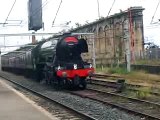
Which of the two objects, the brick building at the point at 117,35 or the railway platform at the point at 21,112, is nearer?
the railway platform at the point at 21,112

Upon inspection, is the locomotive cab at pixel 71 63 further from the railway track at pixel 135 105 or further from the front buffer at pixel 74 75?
the railway track at pixel 135 105

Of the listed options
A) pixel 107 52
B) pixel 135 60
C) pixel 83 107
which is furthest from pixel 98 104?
pixel 107 52

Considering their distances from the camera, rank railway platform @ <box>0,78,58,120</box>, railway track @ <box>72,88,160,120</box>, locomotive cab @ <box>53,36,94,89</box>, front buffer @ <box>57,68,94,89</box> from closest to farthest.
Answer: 1. railway platform @ <box>0,78,58,120</box>
2. railway track @ <box>72,88,160,120</box>
3. front buffer @ <box>57,68,94,89</box>
4. locomotive cab @ <box>53,36,94,89</box>

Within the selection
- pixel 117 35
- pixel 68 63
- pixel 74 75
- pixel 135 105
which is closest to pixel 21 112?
pixel 135 105

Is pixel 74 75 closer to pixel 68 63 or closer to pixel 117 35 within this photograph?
pixel 68 63

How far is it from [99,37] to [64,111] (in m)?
39.4

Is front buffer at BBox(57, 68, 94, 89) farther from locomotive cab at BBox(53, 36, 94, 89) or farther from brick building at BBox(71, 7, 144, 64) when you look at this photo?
brick building at BBox(71, 7, 144, 64)

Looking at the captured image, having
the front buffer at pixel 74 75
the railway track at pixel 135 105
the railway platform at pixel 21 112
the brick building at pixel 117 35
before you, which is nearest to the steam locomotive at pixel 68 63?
the front buffer at pixel 74 75

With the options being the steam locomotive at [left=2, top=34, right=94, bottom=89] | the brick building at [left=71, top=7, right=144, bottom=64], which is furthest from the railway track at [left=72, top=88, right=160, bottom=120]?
the brick building at [left=71, top=7, right=144, bottom=64]

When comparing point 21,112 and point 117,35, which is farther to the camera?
point 117,35

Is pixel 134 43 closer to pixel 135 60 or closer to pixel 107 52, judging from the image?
pixel 135 60

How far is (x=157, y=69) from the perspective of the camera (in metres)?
34.7

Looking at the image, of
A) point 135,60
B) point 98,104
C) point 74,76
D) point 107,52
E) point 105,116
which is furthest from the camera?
point 107,52

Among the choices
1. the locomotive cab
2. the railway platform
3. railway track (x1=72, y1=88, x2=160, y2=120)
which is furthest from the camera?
the locomotive cab
